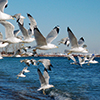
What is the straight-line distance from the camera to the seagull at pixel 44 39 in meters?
8.32

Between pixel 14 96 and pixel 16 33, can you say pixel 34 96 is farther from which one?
pixel 16 33

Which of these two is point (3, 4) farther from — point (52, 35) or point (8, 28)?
point (52, 35)

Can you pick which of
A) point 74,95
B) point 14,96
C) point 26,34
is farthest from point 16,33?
point 74,95

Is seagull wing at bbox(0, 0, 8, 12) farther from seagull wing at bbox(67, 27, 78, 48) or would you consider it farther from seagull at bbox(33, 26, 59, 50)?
seagull wing at bbox(67, 27, 78, 48)

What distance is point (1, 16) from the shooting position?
28.3 ft

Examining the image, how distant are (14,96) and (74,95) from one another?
3.31 metres

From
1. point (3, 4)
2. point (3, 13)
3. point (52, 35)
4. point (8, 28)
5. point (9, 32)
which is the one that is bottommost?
point (52, 35)

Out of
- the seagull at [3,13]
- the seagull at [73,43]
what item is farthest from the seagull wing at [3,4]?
the seagull at [73,43]

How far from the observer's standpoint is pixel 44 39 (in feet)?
28.2

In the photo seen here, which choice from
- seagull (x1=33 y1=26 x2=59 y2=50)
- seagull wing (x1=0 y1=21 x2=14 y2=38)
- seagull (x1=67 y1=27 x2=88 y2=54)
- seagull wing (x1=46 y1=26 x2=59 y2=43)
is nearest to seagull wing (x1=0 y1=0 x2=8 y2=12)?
seagull wing (x1=0 y1=21 x2=14 y2=38)

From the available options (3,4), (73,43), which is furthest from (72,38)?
(3,4)

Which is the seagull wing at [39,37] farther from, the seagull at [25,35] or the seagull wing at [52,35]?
the seagull at [25,35]

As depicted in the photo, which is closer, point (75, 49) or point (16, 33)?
point (75, 49)

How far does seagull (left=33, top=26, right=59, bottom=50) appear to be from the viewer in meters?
8.32
